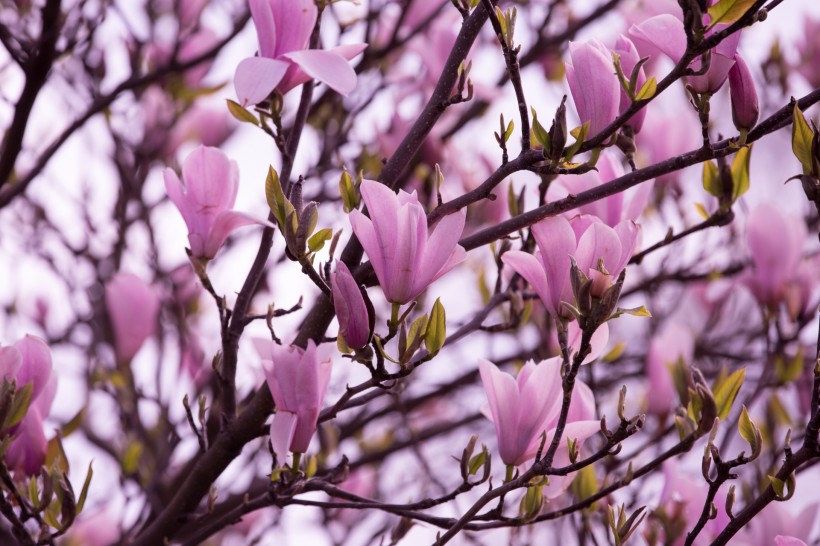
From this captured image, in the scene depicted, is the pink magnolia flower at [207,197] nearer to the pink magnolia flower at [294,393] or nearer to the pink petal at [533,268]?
the pink magnolia flower at [294,393]

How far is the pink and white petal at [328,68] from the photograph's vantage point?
3.15 ft

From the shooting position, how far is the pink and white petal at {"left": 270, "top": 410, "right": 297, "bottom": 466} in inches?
38.9

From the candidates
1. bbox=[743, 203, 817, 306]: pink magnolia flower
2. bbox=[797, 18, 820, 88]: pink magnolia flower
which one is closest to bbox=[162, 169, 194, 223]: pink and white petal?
bbox=[743, 203, 817, 306]: pink magnolia flower

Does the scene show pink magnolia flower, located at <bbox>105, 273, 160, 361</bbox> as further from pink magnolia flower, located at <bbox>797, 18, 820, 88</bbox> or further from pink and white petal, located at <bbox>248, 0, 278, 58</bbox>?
pink magnolia flower, located at <bbox>797, 18, 820, 88</bbox>

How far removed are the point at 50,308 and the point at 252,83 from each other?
2.09 m

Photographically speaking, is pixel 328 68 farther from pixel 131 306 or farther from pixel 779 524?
pixel 131 306

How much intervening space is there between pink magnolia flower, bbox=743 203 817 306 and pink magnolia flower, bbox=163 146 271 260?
1014 millimetres

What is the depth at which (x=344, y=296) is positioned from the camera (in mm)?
896

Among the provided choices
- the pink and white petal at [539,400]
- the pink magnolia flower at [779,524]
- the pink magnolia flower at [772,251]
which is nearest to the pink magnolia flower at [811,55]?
the pink magnolia flower at [772,251]

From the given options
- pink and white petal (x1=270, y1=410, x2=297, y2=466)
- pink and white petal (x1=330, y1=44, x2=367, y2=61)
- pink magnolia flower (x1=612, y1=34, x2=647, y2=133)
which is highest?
pink and white petal (x1=330, y1=44, x2=367, y2=61)

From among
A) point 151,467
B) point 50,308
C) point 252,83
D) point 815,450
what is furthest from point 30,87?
point 50,308

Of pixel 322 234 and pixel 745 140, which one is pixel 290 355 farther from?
pixel 745 140

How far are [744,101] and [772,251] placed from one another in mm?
771

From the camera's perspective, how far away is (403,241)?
91 cm
